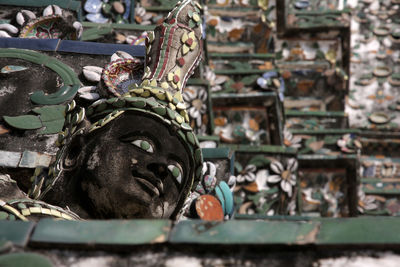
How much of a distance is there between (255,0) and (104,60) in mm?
4843

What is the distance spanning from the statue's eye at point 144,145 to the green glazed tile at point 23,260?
1126mm

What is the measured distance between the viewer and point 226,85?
24.9 feet

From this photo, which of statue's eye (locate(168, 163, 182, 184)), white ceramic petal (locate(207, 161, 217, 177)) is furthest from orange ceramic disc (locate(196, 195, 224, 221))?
statue's eye (locate(168, 163, 182, 184))

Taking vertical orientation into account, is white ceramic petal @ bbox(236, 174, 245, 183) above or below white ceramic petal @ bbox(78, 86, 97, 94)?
below

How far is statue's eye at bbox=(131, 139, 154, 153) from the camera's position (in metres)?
3.40

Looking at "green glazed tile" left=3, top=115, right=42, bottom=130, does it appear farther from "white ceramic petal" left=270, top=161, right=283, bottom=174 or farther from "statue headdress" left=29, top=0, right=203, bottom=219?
"white ceramic petal" left=270, top=161, right=283, bottom=174

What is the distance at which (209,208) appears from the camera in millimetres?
4316

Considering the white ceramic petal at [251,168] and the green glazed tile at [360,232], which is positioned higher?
the green glazed tile at [360,232]

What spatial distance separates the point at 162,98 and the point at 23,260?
4.69 ft

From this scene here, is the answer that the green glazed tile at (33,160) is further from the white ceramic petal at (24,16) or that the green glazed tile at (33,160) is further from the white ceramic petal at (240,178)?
the white ceramic petal at (240,178)

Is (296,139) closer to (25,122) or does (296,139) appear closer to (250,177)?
(250,177)

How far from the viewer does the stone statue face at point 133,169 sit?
11.1ft

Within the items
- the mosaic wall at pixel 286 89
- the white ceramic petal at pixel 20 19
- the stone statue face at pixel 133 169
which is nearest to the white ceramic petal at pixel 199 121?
the mosaic wall at pixel 286 89

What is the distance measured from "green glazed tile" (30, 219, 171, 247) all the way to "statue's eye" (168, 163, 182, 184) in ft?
3.41
